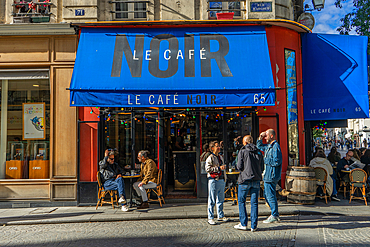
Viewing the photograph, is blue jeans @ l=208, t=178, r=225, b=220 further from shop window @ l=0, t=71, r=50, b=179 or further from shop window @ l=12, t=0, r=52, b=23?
shop window @ l=12, t=0, r=52, b=23

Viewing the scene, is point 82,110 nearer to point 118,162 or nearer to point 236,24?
point 118,162

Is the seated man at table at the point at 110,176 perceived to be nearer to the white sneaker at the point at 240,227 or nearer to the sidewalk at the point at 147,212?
the sidewalk at the point at 147,212

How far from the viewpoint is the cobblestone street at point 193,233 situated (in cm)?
516

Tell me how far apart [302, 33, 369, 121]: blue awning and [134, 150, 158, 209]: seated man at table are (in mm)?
5381

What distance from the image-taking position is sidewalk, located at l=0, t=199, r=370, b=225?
690 centimetres

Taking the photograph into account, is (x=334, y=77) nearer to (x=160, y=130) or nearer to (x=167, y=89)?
(x=167, y=89)

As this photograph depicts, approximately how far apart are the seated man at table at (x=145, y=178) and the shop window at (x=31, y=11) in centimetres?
530

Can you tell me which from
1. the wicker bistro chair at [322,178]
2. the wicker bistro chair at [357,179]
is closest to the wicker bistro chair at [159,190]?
the wicker bistro chair at [322,178]

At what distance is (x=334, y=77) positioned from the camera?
29.8ft

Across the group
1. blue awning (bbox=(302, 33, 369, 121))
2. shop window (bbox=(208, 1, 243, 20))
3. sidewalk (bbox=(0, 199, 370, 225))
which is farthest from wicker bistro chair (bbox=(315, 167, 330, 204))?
shop window (bbox=(208, 1, 243, 20))

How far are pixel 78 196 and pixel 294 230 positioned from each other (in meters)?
5.90

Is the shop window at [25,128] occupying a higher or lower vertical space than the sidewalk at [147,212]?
higher

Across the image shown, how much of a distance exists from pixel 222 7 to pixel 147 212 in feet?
21.9

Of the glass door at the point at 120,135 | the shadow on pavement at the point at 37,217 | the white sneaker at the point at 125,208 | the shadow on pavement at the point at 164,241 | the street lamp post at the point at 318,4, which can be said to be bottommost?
the shadow on pavement at the point at 37,217
